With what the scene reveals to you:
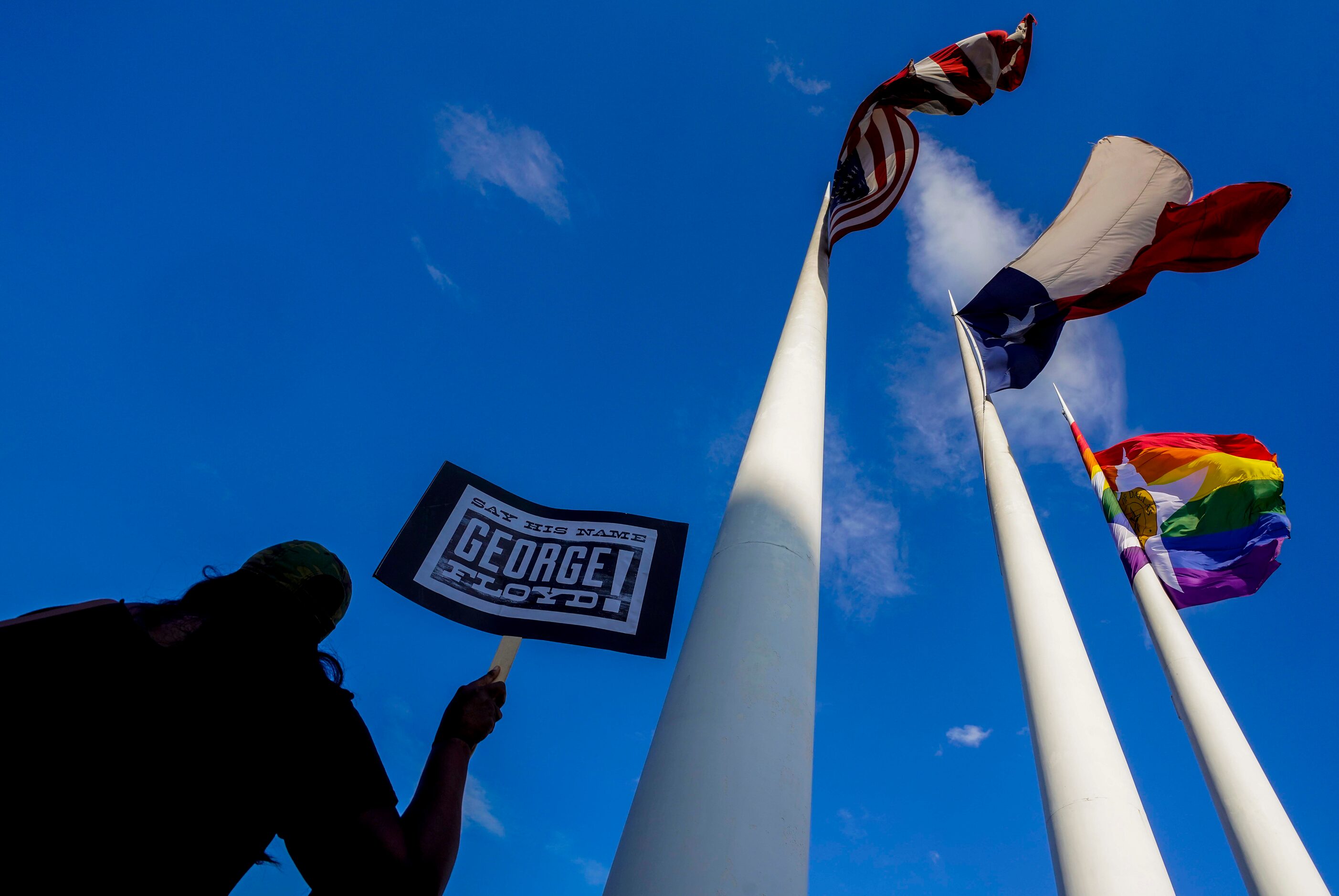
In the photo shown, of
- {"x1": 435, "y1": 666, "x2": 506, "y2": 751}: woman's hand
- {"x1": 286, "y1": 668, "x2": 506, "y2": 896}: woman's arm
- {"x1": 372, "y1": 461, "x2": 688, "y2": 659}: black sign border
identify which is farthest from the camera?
{"x1": 372, "y1": 461, "x2": 688, "y2": 659}: black sign border

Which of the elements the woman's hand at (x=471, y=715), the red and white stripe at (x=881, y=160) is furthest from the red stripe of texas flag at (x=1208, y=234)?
the woman's hand at (x=471, y=715)

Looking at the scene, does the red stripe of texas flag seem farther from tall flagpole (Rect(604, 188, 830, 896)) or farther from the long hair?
the long hair

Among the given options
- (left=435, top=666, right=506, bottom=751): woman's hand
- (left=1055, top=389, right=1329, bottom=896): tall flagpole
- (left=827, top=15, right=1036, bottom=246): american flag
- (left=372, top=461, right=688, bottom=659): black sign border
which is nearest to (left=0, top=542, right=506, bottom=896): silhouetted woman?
(left=435, top=666, right=506, bottom=751): woman's hand

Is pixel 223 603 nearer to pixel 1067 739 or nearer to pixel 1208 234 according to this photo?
pixel 1067 739

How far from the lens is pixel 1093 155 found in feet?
44.2

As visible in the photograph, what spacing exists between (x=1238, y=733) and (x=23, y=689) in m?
15.2

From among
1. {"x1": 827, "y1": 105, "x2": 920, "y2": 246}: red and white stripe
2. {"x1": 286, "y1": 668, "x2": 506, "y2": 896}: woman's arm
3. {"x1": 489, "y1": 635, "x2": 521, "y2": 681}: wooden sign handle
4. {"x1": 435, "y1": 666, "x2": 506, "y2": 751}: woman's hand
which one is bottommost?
{"x1": 286, "y1": 668, "x2": 506, "y2": 896}: woman's arm

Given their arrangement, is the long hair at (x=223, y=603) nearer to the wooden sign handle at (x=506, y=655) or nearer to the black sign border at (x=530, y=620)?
the wooden sign handle at (x=506, y=655)

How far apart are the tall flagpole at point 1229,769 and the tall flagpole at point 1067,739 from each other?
4.06 meters

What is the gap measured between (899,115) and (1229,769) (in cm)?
1139

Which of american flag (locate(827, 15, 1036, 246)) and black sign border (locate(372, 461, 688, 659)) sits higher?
american flag (locate(827, 15, 1036, 246))

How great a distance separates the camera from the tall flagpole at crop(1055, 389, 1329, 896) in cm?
990

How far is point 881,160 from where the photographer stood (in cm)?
1063

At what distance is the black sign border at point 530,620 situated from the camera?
14.8 ft
